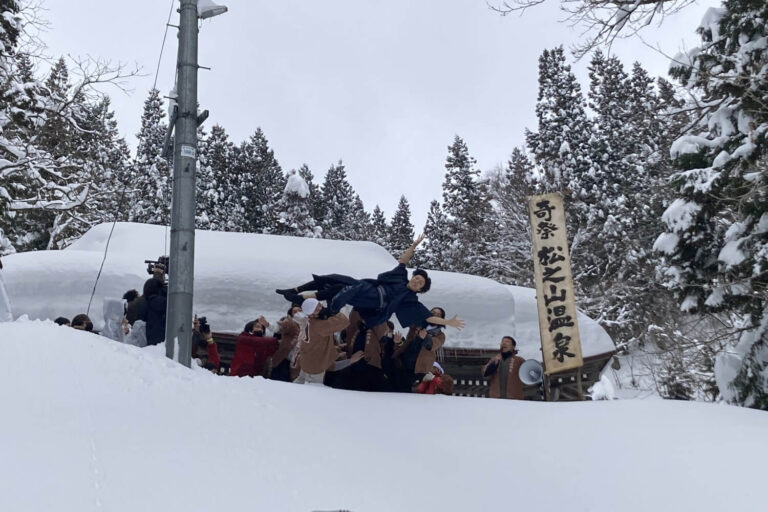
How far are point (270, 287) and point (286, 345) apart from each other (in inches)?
112

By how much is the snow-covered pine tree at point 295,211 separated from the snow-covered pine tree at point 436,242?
7.51m

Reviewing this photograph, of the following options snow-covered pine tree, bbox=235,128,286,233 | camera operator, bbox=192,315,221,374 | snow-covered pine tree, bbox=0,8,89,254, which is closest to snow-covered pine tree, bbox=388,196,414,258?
snow-covered pine tree, bbox=235,128,286,233

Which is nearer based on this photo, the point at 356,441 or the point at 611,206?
the point at 356,441

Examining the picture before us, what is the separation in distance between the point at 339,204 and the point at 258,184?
930 cm

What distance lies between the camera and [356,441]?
4582 millimetres

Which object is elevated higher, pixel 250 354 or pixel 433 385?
pixel 250 354

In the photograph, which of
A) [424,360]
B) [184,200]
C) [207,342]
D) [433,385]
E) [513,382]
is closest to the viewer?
[184,200]

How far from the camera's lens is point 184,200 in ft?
19.9

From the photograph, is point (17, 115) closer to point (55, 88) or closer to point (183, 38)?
point (55, 88)

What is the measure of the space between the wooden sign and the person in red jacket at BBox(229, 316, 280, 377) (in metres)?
5.24

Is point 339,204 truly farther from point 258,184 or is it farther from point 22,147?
point 22,147

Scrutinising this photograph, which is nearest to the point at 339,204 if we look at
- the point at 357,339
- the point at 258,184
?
the point at 258,184

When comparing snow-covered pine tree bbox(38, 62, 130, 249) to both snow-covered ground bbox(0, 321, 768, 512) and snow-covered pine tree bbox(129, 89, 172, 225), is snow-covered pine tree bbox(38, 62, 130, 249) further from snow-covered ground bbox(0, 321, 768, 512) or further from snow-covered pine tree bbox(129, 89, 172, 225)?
snow-covered ground bbox(0, 321, 768, 512)

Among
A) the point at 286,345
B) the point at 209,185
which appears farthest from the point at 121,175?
the point at 286,345
